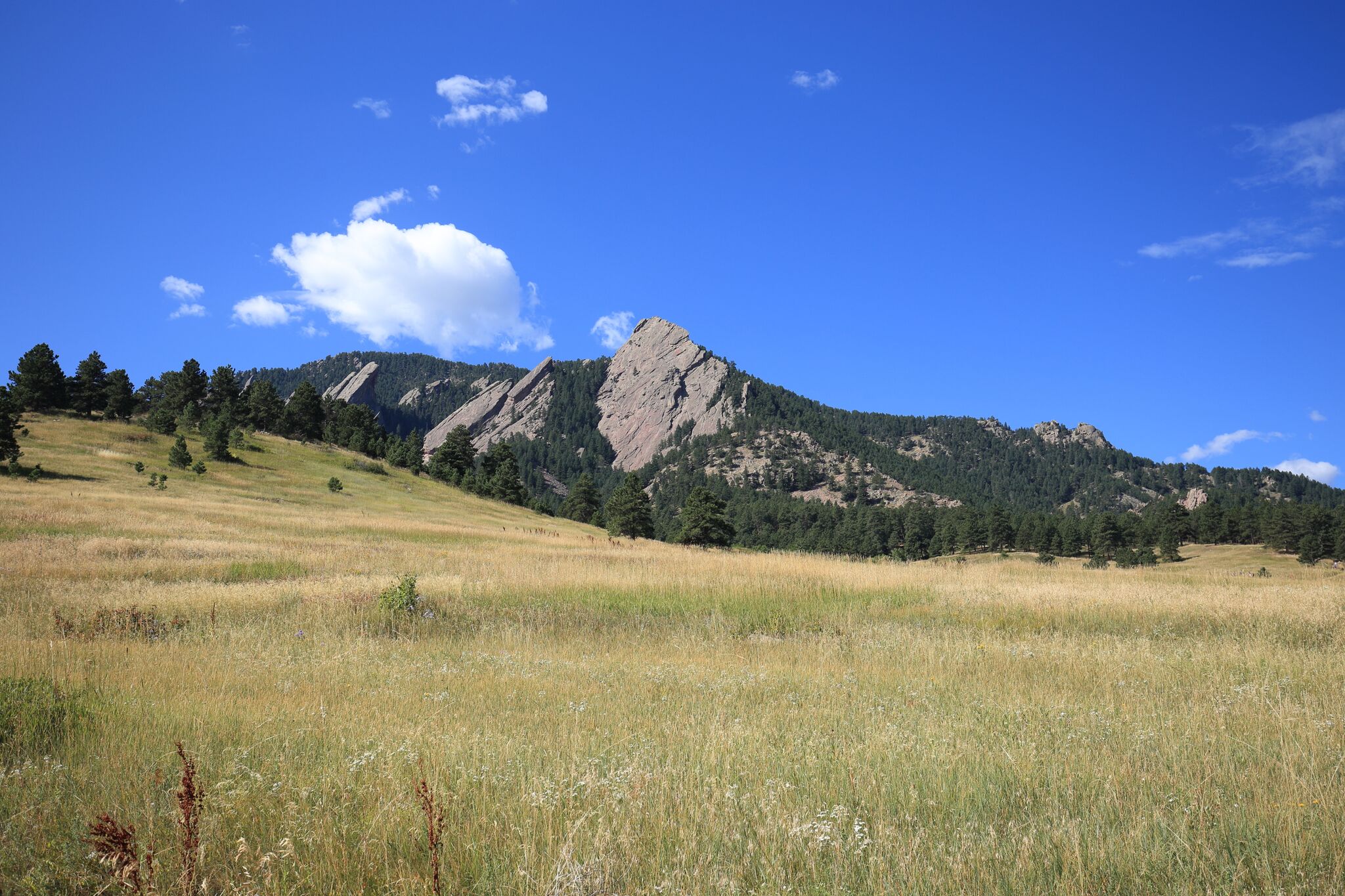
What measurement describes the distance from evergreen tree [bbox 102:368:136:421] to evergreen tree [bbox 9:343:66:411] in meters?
4.15

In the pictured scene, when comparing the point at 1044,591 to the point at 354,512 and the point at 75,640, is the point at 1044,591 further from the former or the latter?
the point at 354,512

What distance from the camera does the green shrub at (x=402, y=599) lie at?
506 inches

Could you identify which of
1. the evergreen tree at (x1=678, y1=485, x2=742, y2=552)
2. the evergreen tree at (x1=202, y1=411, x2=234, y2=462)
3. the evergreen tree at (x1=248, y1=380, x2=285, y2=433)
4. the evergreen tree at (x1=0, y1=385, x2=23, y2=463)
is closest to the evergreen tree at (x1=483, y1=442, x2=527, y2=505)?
the evergreen tree at (x1=248, y1=380, x2=285, y2=433)

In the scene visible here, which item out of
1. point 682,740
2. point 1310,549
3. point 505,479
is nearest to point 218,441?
point 505,479

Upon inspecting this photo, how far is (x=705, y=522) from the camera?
190 ft

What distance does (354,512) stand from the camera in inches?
1844

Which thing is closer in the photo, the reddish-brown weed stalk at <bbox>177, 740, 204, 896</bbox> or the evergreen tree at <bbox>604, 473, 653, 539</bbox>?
the reddish-brown weed stalk at <bbox>177, 740, 204, 896</bbox>

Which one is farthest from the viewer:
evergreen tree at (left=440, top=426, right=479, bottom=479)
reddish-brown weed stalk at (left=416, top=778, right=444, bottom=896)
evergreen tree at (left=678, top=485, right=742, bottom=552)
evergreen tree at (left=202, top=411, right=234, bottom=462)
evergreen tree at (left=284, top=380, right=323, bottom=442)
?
evergreen tree at (left=440, top=426, right=479, bottom=479)

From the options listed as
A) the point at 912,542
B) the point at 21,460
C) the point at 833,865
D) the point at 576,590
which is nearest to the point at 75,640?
the point at 576,590

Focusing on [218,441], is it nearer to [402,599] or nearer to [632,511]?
[632,511]

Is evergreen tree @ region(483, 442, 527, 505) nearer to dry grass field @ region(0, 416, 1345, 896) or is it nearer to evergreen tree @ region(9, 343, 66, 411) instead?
evergreen tree @ region(9, 343, 66, 411)

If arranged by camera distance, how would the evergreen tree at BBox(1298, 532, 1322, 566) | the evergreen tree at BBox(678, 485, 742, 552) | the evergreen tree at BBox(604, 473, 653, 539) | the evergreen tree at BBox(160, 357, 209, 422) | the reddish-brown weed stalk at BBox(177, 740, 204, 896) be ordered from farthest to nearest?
the evergreen tree at BBox(1298, 532, 1322, 566) < the evergreen tree at BBox(160, 357, 209, 422) < the evergreen tree at BBox(604, 473, 653, 539) < the evergreen tree at BBox(678, 485, 742, 552) < the reddish-brown weed stalk at BBox(177, 740, 204, 896)

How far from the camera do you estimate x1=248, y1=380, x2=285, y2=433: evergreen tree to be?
77250 millimetres

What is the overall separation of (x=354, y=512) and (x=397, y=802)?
47.6 metres
